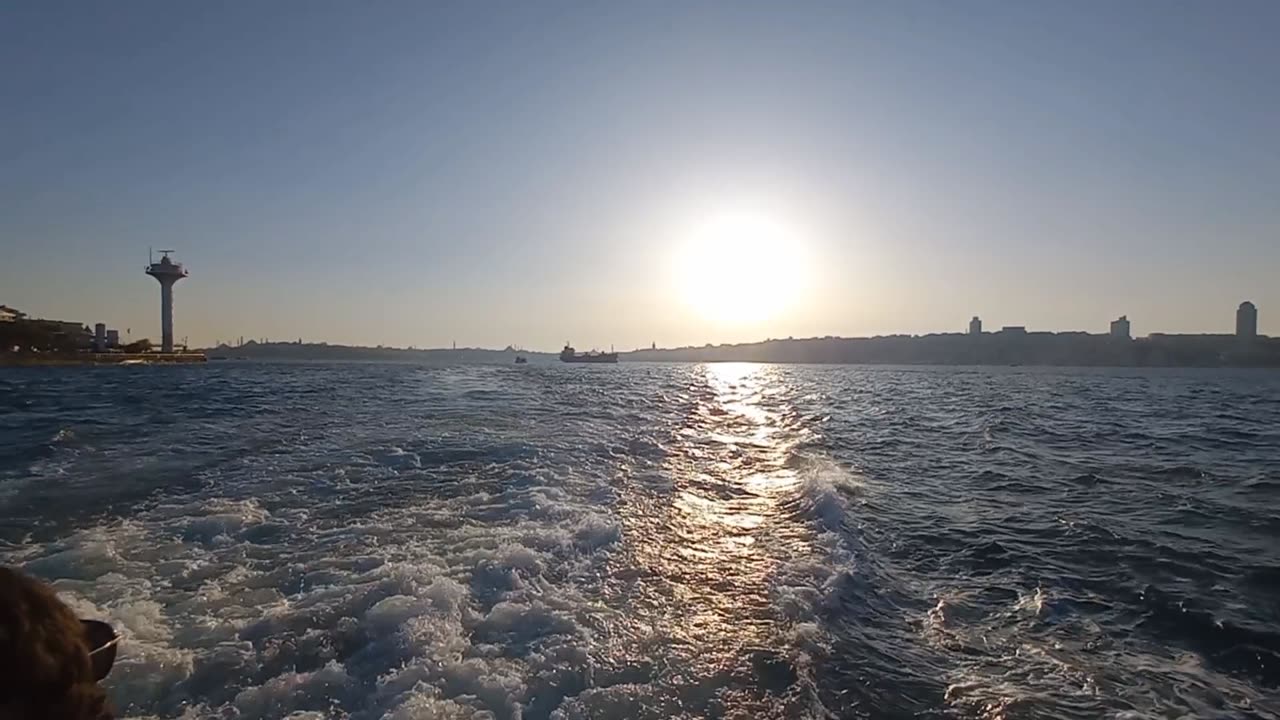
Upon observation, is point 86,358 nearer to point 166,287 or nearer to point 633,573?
point 166,287

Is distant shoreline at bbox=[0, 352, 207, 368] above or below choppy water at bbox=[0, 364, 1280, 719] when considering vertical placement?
above

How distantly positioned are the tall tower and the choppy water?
73.4 m

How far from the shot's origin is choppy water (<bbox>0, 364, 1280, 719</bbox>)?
14.7ft

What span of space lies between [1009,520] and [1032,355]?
14263 centimetres

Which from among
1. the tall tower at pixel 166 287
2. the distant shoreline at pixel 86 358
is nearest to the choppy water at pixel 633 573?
the distant shoreline at pixel 86 358

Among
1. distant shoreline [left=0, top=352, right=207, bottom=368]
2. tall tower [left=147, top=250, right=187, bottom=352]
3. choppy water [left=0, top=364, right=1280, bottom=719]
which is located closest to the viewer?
choppy water [left=0, top=364, right=1280, bottom=719]

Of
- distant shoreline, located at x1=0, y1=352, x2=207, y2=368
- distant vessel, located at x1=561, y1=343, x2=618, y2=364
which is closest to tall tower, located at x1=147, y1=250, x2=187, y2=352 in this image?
distant shoreline, located at x1=0, y1=352, x2=207, y2=368

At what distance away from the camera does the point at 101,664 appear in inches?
58.1

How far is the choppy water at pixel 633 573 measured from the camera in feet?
Result: 14.7

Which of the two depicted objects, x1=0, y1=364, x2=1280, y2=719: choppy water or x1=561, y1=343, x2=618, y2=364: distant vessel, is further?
x1=561, y1=343, x2=618, y2=364: distant vessel

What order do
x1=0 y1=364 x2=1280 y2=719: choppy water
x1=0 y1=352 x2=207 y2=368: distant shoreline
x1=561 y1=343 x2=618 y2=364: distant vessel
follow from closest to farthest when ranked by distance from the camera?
x1=0 y1=364 x2=1280 y2=719: choppy water, x1=0 y1=352 x2=207 y2=368: distant shoreline, x1=561 y1=343 x2=618 y2=364: distant vessel

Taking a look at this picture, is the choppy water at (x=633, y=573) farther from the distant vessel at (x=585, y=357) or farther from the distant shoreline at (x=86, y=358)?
the distant vessel at (x=585, y=357)

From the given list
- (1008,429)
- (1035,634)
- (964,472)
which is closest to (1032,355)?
(1008,429)

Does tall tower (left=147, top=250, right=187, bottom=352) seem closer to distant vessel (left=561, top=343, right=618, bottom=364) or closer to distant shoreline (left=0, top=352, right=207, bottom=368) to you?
distant shoreline (left=0, top=352, right=207, bottom=368)
